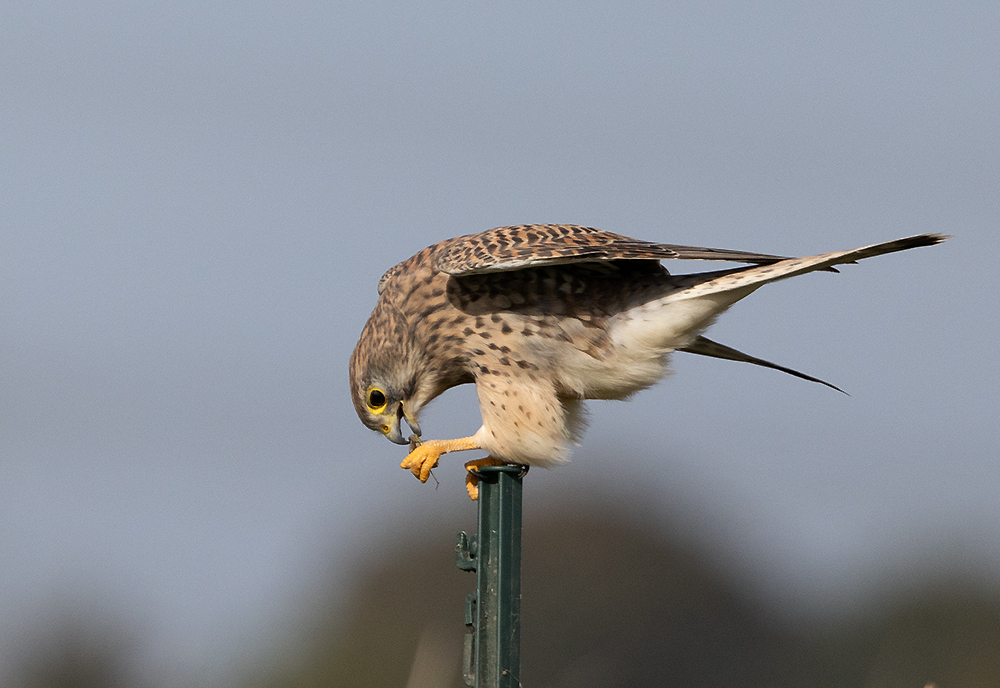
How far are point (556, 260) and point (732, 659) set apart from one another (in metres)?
23.0

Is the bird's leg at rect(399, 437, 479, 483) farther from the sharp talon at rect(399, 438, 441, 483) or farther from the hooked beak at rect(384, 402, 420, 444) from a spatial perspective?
the hooked beak at rect(384, 402, 420, 444)

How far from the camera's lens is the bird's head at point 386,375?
570cm

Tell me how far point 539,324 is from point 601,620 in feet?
61.9

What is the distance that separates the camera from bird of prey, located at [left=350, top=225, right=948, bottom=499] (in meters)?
5.26

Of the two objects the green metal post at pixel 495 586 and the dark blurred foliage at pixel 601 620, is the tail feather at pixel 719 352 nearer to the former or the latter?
Result: the green metal post at pixel 495 586

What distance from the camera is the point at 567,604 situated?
22.6m

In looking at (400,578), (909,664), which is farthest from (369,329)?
(400,578)

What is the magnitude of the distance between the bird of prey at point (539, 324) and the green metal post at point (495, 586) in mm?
889

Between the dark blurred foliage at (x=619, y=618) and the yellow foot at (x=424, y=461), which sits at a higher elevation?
the yellow foot at (x=424, y=461)

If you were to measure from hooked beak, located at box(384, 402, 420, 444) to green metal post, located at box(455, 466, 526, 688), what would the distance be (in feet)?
5.02

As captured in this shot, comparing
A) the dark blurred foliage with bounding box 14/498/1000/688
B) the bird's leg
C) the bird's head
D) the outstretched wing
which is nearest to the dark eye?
the bird's head

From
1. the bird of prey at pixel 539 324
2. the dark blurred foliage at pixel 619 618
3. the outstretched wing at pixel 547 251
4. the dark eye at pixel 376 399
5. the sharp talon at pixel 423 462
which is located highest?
the outstretched wing at pixel 547 251

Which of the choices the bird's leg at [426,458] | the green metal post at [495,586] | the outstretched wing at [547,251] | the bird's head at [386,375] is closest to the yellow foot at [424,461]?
the bird's leg at [426,458]

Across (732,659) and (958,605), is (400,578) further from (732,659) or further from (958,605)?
(958,605)
